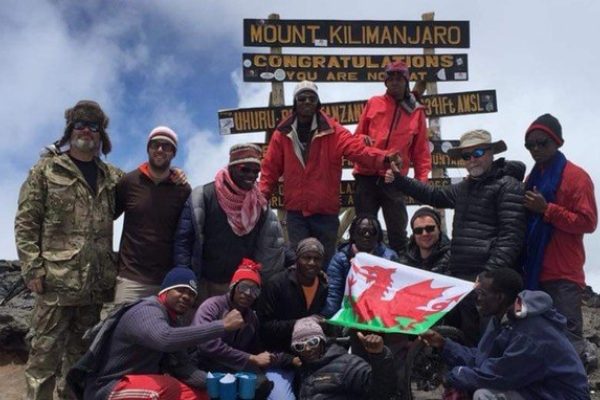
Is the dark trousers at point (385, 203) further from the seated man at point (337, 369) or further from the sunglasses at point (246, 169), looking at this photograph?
the seated man at point (337, 369)

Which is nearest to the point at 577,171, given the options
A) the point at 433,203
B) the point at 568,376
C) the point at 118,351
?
the point at 433,203

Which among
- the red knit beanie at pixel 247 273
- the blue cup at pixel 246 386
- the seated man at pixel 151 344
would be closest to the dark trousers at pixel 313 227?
the red knit beanie at pixel 247 273

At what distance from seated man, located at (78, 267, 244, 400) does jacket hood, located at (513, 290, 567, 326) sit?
6.88 ft

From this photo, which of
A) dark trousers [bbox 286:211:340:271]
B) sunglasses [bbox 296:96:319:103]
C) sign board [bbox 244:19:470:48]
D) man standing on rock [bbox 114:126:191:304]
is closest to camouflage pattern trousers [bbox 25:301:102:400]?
man standing on rock [bbox 114:126:191:304]

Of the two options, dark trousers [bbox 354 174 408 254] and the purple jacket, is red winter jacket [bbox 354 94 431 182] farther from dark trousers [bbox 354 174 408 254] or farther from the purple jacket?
the purple jacket

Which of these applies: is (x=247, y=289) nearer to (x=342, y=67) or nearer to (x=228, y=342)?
(x=228, y=342)

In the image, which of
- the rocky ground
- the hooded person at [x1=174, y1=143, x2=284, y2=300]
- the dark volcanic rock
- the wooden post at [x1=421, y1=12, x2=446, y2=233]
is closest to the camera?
the hooded person at [x1=174, y1=143, x2=284, y2=300]

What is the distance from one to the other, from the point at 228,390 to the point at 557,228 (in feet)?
10.3

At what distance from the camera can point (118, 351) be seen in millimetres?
4605

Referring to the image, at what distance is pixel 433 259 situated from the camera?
227 inches

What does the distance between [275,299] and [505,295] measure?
1.99 meters

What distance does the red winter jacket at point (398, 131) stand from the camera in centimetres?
710

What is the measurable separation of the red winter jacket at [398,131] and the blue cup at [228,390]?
3259mm

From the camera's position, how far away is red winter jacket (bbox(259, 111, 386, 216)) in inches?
258
